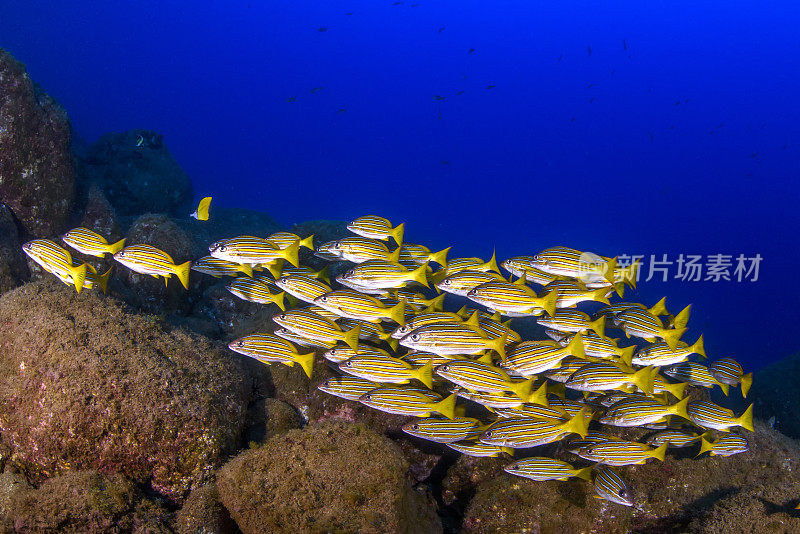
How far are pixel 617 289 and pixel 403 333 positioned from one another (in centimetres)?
272

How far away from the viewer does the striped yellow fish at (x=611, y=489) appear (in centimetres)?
440

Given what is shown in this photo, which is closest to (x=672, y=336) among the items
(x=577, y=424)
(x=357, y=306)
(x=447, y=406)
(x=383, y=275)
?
(x=577, y=424)

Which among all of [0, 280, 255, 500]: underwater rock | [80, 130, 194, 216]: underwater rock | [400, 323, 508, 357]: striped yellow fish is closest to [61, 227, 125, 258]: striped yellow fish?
[0, 280, 255, 500]: underwater rock

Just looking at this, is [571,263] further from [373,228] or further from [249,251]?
[249,251]

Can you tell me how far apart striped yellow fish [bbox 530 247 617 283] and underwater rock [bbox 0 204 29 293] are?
27.0 ft

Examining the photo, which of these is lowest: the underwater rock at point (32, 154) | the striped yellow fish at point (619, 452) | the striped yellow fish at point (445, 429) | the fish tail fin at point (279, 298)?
the striped yellow fish at point (619, 452)

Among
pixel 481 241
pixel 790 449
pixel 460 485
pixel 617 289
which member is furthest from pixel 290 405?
pixel 481 241

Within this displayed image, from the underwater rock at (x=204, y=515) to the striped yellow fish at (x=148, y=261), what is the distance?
7.30ft

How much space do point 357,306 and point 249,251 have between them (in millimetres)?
1611

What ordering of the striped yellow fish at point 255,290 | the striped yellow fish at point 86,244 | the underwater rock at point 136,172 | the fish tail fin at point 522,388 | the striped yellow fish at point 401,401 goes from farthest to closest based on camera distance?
the underwater rock at point 136,172, the striped yellow fish at point 255,290, the striped yellow fish at point 86,244, the striped yellow fish at point 401,401, the fish tail fin at point 522,388

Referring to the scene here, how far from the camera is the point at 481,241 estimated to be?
67.8 meters

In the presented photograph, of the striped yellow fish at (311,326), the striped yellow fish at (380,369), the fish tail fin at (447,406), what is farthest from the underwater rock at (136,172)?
the fish tail fin at (447,406)

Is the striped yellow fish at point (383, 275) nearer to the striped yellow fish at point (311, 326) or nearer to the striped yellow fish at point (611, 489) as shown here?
the striped yellow fish at point (311, 326)

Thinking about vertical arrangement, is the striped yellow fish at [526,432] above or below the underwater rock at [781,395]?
above
